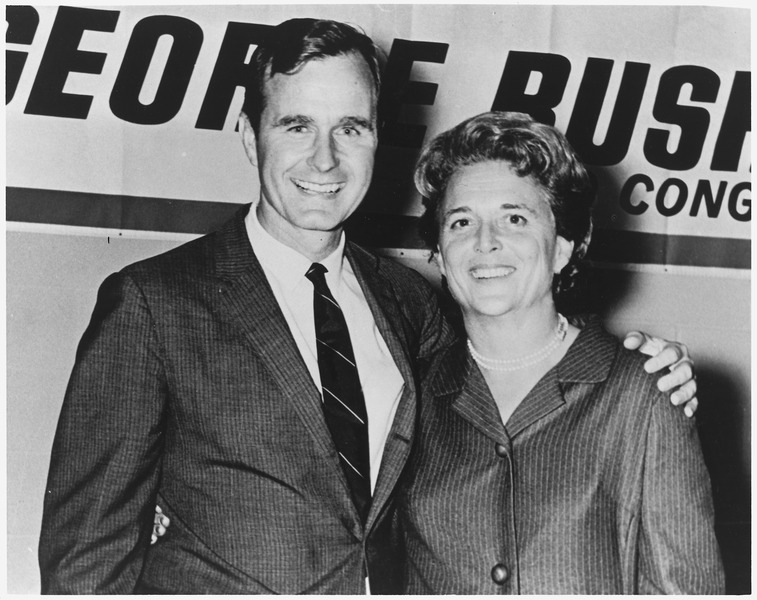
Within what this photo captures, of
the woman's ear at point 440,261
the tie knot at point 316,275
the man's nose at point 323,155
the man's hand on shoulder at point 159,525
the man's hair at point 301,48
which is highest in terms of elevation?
the man's hair at point 301,48

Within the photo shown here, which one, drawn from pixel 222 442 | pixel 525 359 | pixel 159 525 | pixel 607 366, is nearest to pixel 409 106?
pixel 525 359

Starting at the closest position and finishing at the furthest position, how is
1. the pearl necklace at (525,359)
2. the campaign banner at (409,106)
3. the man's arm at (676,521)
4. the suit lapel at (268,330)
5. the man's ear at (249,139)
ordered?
the man's arm at (676,521), the suit lapel at (268,330), the pearl necklace at (525,359), the man's ear at (249,139), the campaign banner at (409,106)

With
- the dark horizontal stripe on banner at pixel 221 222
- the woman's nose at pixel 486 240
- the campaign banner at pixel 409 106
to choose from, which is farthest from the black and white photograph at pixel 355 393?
the dark horizontal stripe on banner at pixel 221 222

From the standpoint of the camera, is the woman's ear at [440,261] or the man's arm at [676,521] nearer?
the man's arm at [676,521]

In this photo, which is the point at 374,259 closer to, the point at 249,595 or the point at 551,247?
the point at 551,247

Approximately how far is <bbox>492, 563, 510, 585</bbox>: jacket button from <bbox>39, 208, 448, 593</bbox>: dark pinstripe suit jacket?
0.73 feet

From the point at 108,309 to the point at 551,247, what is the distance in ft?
2.75

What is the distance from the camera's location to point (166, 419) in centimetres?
133

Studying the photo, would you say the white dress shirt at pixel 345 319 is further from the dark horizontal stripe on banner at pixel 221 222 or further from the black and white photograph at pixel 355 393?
the dark horizontal stripe on banner at pixel 221 222

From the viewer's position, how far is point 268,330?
1345 mm

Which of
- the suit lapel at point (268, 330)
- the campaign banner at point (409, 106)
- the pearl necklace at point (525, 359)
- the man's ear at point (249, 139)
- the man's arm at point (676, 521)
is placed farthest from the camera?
the campaign banner at point (409, 106)

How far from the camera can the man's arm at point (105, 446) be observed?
1289mm

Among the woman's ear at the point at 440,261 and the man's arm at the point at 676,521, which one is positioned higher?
the woman's ear at the point at 440,261

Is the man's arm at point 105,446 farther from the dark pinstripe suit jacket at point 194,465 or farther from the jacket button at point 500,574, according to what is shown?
the jacket button at point 500,574
